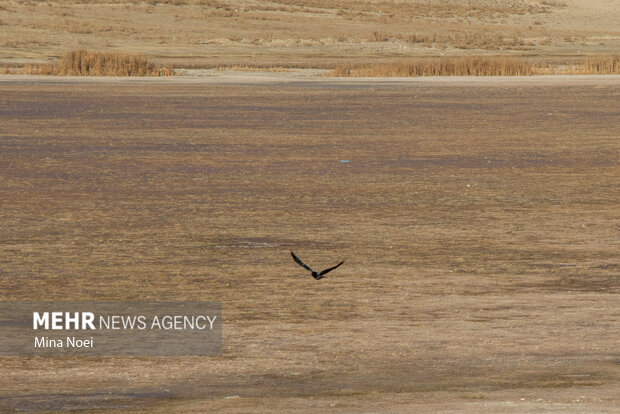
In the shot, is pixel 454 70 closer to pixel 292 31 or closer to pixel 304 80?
pixel 304 80

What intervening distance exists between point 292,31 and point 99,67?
129 ft

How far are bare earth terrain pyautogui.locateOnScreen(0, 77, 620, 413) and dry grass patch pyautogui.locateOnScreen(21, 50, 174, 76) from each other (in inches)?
814

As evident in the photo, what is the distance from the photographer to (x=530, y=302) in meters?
10.6

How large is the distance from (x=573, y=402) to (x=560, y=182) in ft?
37.5

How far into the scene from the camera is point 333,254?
12.9 metres

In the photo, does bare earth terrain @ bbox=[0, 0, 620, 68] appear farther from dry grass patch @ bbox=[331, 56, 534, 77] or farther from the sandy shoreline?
the sandy shoreline

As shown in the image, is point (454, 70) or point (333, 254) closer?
point (333, 254)

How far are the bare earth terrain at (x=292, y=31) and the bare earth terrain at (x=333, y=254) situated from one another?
36340 millimetres

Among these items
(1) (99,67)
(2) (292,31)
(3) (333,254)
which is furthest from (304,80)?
(2) (292,31)

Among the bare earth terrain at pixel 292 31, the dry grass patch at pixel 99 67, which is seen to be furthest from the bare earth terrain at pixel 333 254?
the bare earth terrain at pixel 292 31

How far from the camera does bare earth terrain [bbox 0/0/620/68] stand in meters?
70.9

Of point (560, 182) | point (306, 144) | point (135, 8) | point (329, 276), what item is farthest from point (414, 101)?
point (135, 8)

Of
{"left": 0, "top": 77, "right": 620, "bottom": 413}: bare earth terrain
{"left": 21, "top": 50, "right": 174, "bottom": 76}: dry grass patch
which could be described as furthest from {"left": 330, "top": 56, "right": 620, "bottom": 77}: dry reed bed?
{"left": 0, "top": 77, "right": 620, "bottom": 413}: bare earth terrain

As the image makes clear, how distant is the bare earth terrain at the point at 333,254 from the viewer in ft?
26.8
